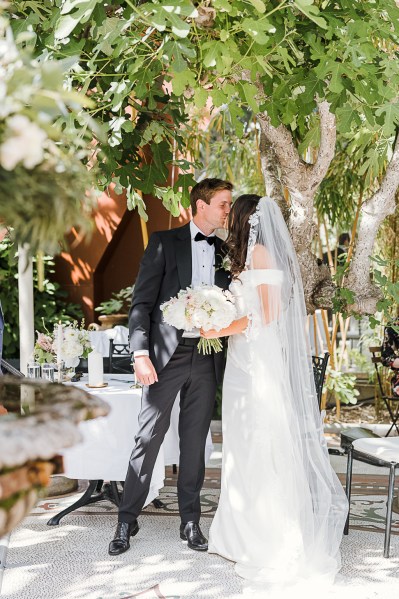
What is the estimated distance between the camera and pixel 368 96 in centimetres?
289

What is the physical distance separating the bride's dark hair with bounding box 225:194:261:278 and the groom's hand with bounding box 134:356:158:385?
1.97ft

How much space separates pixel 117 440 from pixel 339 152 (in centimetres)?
387

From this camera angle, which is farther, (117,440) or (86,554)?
(117,440)

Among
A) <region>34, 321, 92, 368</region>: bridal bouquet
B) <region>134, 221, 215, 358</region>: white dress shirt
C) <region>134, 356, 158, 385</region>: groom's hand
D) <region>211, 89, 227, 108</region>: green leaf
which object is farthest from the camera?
<region>34, 321, 92, 368</region>: bridal bouquet

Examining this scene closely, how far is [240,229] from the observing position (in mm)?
3719

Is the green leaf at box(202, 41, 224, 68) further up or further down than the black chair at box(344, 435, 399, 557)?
further up

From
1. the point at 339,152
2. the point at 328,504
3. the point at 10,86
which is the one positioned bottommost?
the point at 328,504

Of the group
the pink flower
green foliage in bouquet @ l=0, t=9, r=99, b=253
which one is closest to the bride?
the pink flower

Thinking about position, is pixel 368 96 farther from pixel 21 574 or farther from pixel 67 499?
pixel 67 499

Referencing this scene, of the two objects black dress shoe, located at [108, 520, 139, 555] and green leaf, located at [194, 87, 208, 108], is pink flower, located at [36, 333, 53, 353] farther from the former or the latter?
green leaf, located at [194, 87, 208, 108]

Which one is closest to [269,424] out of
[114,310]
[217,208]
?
[217,208]

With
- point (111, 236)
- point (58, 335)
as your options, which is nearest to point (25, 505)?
point (58, 335)

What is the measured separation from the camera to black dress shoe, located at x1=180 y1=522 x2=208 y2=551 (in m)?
3.85

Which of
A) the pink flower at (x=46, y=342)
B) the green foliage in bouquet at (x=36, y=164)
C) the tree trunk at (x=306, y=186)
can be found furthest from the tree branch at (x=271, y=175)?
the green foliage in bouquet at (x=36, y=164)
